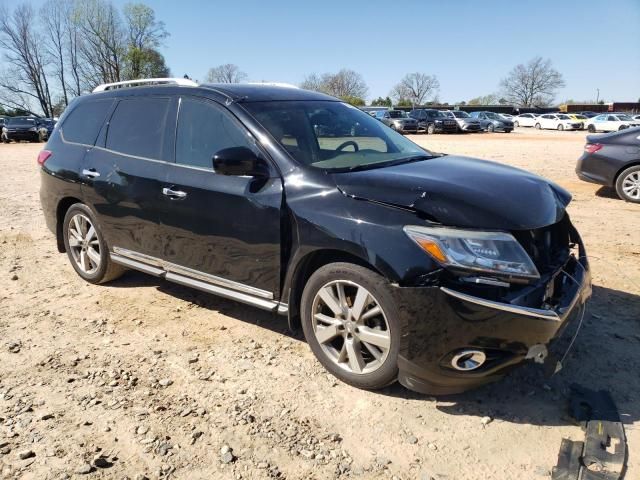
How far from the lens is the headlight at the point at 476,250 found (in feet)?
8.92

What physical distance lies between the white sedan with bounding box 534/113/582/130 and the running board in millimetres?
48700

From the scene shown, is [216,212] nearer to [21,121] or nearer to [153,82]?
[153,82]

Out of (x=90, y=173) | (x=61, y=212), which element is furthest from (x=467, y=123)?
(x=90, y=173)

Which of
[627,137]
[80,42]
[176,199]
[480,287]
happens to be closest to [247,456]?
[480,287]

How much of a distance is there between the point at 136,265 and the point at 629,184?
8072 mm

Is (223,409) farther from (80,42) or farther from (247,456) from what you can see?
(80,42)

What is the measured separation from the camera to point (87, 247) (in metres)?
5.08

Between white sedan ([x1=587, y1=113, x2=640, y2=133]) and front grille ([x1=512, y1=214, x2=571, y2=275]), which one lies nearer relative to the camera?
front grille ([x1=512, y1=214, x2=571, y2=275])

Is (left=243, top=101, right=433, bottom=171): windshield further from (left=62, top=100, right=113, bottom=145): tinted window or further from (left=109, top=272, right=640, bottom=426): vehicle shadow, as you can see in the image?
(left=62, top=100, right=113, bottom=145): tinted window

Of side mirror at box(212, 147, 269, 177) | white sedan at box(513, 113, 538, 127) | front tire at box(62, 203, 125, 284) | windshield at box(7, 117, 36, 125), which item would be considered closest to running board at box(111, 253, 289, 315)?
front tire at box(62, 203, 125, 284)

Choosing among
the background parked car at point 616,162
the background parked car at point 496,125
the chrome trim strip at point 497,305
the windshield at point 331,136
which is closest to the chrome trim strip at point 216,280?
the windshield at point 331,136

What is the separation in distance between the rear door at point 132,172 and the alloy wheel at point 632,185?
25.6 ft

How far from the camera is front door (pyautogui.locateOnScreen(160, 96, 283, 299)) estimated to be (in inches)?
136

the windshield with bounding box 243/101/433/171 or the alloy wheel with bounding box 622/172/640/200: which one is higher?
the windshield with bounding box 243/101/433/171
